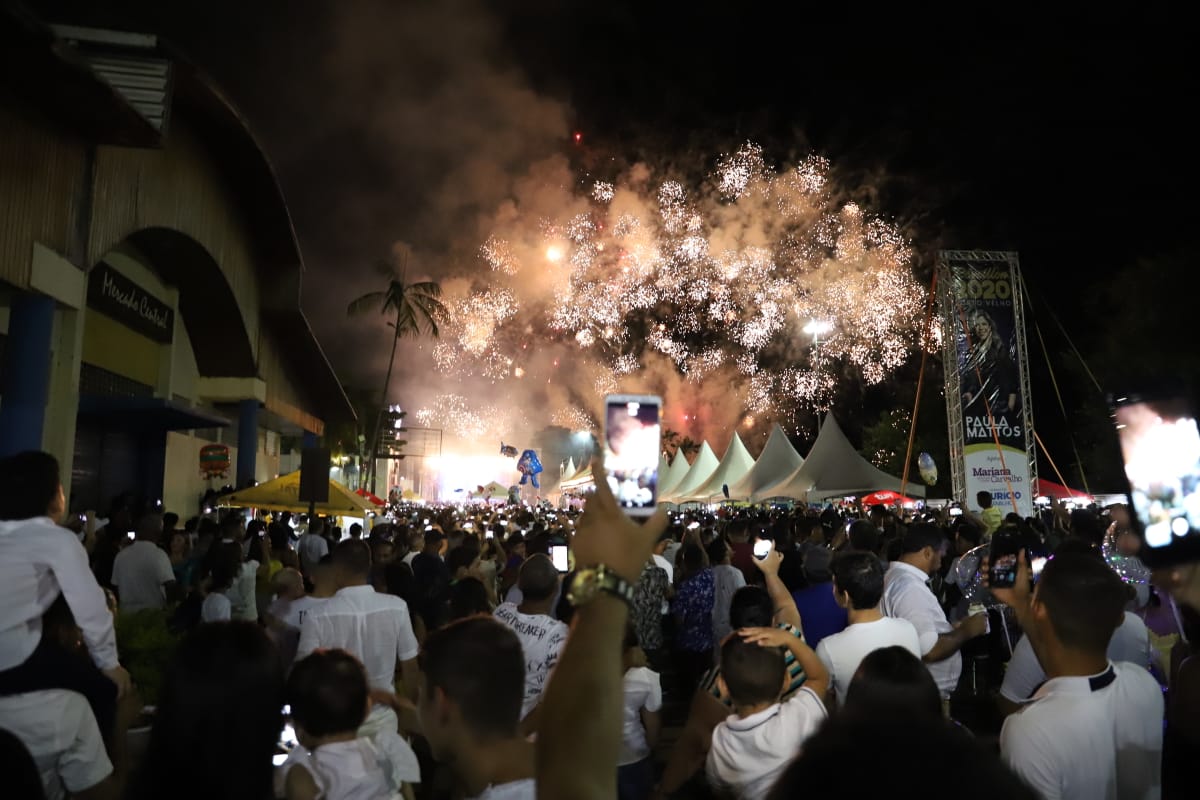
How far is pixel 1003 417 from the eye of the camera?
2133 cm

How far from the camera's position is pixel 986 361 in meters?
21.6

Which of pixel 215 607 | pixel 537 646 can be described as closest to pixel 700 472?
pixel 215 607

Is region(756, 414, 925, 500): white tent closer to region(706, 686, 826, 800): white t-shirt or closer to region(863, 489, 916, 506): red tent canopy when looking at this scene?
region(863, 489, 916, 506): red tent canopy

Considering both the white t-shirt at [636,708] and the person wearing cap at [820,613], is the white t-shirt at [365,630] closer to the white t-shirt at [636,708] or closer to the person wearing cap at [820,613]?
the white t-shirt at [636,708]

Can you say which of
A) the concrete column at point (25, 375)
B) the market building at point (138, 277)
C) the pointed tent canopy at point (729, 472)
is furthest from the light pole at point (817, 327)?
the concrete column at point (25, 375)

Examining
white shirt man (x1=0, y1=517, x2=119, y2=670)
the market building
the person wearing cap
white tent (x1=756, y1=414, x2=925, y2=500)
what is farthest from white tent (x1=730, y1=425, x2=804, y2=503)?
white shirt man (x1=0, y1=517, x2=119, y2=670)

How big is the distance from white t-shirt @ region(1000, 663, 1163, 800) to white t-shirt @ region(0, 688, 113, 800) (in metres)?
3.35

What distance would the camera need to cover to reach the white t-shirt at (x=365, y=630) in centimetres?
475

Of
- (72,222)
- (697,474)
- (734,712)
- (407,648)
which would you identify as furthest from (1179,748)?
(697,474)

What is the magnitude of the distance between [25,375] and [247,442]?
1132cm

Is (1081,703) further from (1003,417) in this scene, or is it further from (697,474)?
(697,474)

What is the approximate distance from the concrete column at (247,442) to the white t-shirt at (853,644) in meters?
21.0

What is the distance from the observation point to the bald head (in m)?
4.96

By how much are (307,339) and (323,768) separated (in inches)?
947
